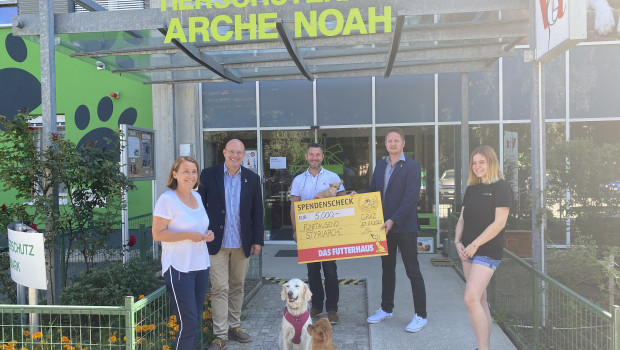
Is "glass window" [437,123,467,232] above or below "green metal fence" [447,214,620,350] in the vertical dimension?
above

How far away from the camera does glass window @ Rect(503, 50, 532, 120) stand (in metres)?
9.28

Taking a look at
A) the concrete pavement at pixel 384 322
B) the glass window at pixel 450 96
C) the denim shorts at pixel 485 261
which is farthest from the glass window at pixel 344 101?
the denim shorts at pixel 485 261

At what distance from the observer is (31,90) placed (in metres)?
10.4

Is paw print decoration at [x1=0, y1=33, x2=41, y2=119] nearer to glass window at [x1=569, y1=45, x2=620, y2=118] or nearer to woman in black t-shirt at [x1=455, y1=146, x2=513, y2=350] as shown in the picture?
woman in black t-shirt at [x1=455, y1=146, x2=513, y2=350]

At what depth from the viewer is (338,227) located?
4.84m

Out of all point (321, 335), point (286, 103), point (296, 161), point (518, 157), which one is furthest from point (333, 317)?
point (518, 157)

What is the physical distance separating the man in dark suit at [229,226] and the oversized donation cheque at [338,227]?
0.55 m

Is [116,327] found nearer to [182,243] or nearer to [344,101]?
[182,243]

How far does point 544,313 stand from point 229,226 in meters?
3.08

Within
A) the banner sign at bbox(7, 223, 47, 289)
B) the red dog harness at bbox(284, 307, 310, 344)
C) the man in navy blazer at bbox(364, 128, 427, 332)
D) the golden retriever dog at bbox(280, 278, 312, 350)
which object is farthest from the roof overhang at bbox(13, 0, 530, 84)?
the red dog harness at bbox(284, 307, 310, 344)

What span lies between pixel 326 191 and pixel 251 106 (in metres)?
5.72

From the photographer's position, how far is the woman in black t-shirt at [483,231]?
3.69m

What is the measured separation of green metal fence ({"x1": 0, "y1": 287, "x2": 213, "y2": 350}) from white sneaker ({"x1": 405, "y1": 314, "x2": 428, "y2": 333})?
202 centimetres

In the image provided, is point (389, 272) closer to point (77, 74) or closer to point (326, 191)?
point (326, 191)
